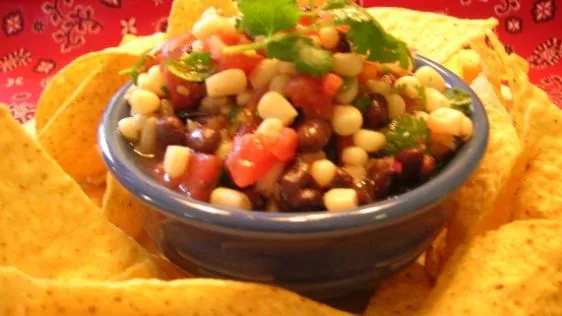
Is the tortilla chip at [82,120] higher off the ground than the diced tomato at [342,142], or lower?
lower

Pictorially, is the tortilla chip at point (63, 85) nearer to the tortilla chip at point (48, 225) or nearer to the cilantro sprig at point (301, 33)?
the tortilla chip at point (48, 225)

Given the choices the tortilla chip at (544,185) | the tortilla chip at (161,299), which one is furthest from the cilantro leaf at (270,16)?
the tortilla chip at (544,185)

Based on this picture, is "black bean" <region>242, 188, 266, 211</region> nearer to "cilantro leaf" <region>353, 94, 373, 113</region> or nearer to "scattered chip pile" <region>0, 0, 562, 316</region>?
"scattered chip pile" <region>0, 0, 562, 316</region>

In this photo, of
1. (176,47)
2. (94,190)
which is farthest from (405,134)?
(94,190)

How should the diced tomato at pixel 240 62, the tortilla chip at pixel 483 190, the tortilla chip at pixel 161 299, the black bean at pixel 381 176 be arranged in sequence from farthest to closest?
the tortilla chip at pixel 483 190
the diced tomato at pixel 240 62
the black bean at pixel 381 176
the tortilla chip at pixel 161 299

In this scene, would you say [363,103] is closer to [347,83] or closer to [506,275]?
[347,83]

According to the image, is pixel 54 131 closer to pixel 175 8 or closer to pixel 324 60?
pixel 175 8

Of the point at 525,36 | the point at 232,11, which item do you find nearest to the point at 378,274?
the point at 232,11
